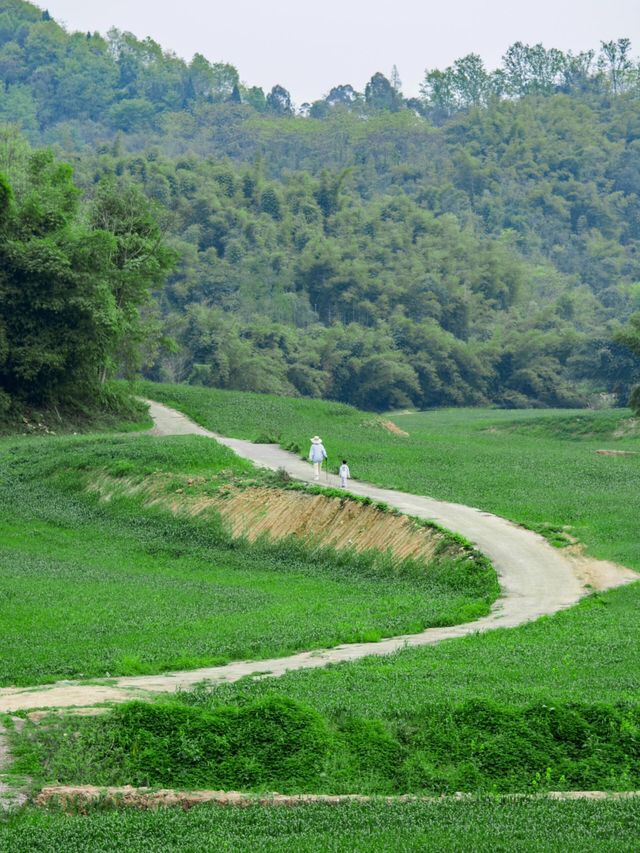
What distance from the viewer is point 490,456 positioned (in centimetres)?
5609

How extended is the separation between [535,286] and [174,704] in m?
139

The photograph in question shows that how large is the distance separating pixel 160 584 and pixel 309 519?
6756mm

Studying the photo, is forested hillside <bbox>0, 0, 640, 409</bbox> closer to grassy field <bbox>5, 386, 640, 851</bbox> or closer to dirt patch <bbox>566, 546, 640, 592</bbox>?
dirt patch <bbox>566, 546, 640, 592</bbox>

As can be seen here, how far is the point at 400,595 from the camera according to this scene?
32.8m

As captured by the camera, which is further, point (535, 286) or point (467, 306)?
point (535, 286)

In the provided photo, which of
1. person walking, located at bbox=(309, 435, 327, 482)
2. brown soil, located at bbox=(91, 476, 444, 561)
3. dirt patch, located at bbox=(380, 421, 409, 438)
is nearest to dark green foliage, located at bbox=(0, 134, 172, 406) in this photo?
dirt patch, located at bbox=(380, 421, 409, 438)

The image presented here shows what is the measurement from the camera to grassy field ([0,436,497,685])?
25812 mm

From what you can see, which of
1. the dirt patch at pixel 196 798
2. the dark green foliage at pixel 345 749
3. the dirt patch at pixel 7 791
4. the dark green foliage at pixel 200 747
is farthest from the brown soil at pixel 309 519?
the dirt patch at pixel 7 791

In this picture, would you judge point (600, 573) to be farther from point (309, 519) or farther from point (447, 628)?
point (309, 519)

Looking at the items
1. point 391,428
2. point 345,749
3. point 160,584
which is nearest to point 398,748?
point 345,749

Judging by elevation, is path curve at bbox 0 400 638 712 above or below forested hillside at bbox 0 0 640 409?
below

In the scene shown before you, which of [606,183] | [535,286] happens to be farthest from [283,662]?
[606,183]

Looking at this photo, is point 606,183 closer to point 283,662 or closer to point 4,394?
point 4,394

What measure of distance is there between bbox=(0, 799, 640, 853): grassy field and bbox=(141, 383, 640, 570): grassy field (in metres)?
19.1
